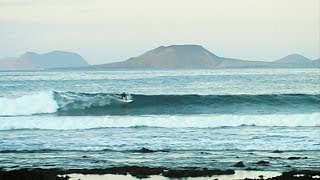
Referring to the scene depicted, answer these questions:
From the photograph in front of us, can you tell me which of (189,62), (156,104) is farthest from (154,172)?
(189,62)

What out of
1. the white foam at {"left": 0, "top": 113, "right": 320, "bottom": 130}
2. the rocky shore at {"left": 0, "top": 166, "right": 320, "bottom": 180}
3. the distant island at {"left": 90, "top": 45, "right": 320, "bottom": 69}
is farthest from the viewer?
the distant island at {"left": 90, "top": 45, "right": 320, "bottom": 69}

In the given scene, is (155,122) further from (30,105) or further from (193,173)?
(193,173)

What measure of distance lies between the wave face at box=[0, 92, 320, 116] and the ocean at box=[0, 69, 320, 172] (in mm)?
54

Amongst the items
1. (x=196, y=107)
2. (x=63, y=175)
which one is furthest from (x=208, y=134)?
(x=196, y=107)

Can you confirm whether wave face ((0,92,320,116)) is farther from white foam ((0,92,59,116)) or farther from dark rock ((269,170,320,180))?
dark rock ((269,170,320,180))

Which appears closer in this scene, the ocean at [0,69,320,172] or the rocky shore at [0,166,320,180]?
the rocky shore at [0,166,320,180]

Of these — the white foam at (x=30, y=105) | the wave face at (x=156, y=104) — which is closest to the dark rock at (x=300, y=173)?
the wave face at (x=156, y=104)

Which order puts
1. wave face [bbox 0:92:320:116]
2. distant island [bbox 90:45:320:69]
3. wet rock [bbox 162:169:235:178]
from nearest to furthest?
wet rock [bbox 162:169:235:178] → wave face [bbox 0:92:320:116] → distant island [bbox 90:45:320:69]

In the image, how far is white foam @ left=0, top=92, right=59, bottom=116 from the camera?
3048 cm

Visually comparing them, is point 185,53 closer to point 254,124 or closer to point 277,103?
point 277,103

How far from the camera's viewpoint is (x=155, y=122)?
25.1 metres

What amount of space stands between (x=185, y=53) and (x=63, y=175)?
175ft

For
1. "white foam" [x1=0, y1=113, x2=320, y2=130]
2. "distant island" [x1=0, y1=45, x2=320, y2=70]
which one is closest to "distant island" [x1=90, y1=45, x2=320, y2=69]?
"distant island" [x1=0, y1=45, x2=320, y2=70]

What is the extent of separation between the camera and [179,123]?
2466cm
